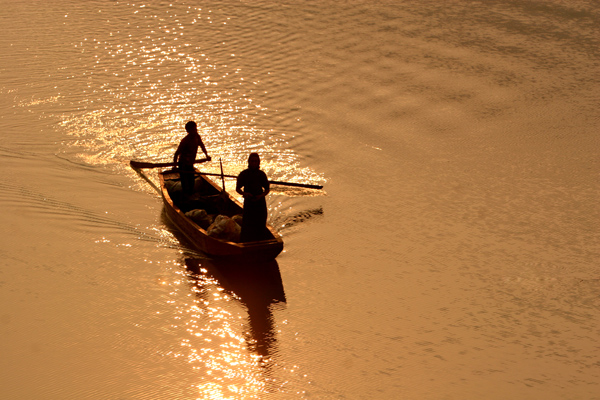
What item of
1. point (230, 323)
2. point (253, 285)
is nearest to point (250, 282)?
point (253, 285)

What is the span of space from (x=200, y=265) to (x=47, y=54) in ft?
35.2

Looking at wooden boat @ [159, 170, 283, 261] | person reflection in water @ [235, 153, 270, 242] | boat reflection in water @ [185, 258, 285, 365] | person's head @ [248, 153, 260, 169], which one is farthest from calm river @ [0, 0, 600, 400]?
person's head @ [248, 153, 260, 169]

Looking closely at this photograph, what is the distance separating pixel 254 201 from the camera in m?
8.49

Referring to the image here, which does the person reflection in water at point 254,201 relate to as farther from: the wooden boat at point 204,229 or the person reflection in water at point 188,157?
the person reflection in water at point 188,157

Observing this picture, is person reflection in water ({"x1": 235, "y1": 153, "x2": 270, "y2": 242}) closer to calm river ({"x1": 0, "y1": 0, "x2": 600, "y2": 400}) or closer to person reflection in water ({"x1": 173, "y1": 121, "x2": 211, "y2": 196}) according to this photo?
calm river ({"x1": 0, "y1": 0, "x2": 600, "y2": 400})

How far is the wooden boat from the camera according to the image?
8376 mm

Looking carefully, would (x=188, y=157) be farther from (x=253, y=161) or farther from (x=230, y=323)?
(x=230, y=323)

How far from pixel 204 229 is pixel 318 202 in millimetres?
2392

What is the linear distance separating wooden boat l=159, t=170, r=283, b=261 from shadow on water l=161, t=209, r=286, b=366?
0.17m

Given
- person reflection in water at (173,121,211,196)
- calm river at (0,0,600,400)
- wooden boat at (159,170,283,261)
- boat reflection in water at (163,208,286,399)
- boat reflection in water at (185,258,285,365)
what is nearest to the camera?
boat reflection in water at (163,208,286,399)

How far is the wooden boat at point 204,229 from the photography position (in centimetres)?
838

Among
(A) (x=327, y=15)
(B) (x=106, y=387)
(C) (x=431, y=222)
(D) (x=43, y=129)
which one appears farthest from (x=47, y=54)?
(B) (x=106, y=387)

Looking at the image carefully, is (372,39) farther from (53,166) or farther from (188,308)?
(188,308)

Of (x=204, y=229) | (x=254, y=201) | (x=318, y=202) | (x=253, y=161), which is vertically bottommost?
(x=318, y=202)
